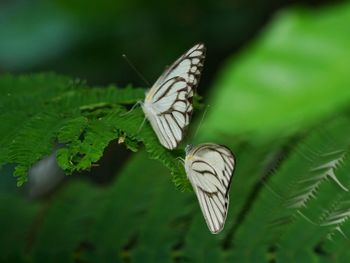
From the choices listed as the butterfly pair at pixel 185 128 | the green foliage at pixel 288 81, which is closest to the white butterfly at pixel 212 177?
the butterfly pair at pixel 185 128

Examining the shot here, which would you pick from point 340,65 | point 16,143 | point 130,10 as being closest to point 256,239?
point 16,143

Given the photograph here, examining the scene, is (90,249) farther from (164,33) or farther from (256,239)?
(164,33)

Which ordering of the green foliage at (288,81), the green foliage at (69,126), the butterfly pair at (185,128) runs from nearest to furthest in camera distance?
the green foliage at (288,81) < the green foliage at (69,126) < the butterfly pair at (185,128)

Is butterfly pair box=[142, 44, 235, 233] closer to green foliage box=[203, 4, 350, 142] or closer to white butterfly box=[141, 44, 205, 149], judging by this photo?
white butterfly box=[141, 44, 205, 149]

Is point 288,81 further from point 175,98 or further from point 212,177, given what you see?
point 175,98

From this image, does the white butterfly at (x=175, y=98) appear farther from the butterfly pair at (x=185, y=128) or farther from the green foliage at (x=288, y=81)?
the green foliage at (x=288, y=81)
